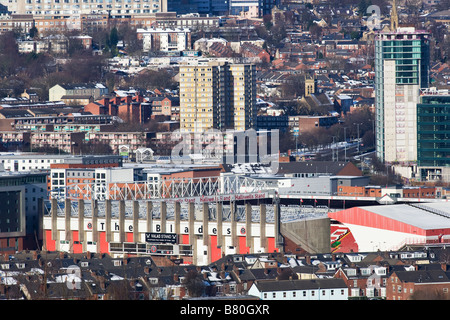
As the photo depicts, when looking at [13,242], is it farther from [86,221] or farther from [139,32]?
[139,32]

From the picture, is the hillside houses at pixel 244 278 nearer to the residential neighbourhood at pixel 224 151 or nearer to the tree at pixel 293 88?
the residential neighbourhood at pixel 224 151

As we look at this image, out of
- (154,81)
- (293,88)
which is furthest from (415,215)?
(154,81)

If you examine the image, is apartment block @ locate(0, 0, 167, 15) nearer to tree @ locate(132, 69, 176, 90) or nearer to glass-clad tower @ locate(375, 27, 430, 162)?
tree @ locate(132, 69, 176, 90)

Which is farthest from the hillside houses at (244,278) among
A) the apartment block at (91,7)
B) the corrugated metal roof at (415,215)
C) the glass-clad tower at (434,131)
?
the apartment block at (91,7)

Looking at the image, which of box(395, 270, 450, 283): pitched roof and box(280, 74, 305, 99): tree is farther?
box(280, 74, 305, 99): tree

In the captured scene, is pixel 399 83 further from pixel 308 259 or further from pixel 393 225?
pixel 308 259

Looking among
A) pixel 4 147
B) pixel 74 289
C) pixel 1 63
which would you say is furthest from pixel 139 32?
pixel 74 289

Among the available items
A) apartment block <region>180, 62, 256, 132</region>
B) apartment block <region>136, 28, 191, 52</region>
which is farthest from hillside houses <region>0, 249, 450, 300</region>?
apartment block <region>136, 28, 191, 52</region>
